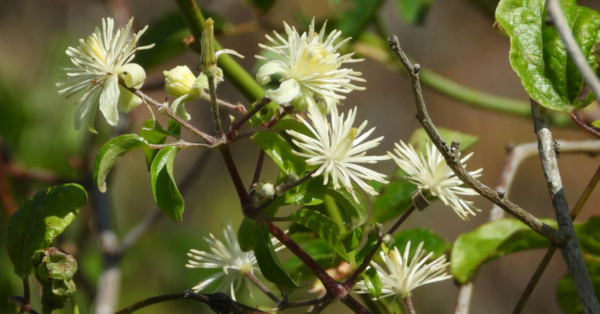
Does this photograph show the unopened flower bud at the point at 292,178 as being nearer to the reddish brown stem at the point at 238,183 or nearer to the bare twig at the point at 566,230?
the reddish brown stem at the point at 238,183

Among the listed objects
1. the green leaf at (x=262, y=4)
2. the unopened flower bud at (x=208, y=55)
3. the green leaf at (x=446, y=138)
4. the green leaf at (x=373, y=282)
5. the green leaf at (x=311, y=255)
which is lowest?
the green leaf at (x=373, y=282)

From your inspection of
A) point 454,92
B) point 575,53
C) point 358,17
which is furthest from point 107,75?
point 454,92

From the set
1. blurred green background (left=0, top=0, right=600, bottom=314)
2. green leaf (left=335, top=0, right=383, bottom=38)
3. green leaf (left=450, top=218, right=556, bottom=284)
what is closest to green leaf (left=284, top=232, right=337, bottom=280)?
green leaf (left=450, top=218, right=556, bottom=284)

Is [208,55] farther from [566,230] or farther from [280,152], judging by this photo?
[566,230]

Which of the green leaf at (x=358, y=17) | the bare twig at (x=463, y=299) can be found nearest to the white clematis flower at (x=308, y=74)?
the bare twig at (x=463, y=299)

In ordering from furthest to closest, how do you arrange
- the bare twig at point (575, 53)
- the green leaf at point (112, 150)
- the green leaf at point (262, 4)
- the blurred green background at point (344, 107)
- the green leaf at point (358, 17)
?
the blurred green background at point (344, 107) < the green leaf at point (262, 4) < the green leaf at point (358, 17) < the green leaf at point (112, 150) < the bare twig at point (575, 53)

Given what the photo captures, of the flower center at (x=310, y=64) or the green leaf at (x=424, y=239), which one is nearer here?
the flower center at (x=310, y=64)
